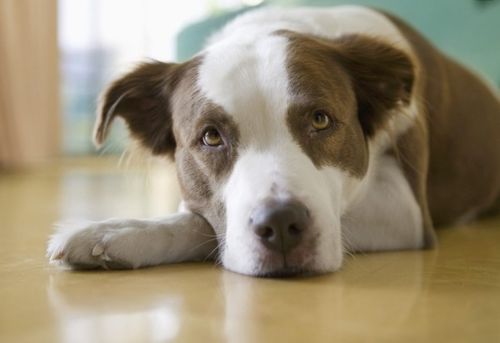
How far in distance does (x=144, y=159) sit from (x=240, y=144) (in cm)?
74

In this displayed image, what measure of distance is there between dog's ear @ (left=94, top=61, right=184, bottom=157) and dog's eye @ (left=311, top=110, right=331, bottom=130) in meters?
0.62

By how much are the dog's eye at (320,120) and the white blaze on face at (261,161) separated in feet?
0.32

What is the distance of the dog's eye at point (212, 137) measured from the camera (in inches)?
94.4

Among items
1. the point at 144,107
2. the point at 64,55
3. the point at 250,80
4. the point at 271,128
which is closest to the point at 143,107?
the point at 144,107

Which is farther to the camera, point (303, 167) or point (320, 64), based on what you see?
point (320, 64)

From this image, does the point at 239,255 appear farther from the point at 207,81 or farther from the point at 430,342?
the point at 430,342

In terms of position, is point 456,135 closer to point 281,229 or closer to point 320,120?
point 320,120

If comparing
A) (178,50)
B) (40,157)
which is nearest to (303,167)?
(178,50)

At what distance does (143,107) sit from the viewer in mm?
2877

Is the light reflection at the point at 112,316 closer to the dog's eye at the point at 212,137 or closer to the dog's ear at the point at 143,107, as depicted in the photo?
the dog's eye at the point at 212,137

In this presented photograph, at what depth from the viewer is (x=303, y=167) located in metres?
2.21

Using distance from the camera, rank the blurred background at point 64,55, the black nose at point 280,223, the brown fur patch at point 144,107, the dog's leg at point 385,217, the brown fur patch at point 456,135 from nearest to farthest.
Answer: the black nose at point 280,223
the dog's leg at point 385,217
the brown fur patch at point 144,107
the brown fur patch at point 456,135
the blurred background at point 64,55

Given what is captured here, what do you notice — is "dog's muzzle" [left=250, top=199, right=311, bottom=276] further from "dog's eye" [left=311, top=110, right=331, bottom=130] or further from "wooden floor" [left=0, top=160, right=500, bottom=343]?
"dog's eye" [left=311, top=110, right=331, bottom=130]

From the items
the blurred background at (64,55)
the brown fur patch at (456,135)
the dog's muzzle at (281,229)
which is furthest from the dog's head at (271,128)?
the blurred background at (64,55)
